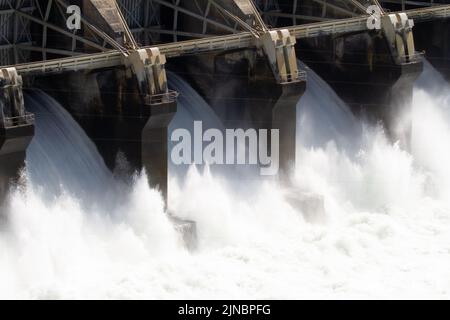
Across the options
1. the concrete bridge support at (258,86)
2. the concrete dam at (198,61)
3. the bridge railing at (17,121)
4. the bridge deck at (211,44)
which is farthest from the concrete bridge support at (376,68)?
the bridge railing at (17,121)

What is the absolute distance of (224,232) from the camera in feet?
185

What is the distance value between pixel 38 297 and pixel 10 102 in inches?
240

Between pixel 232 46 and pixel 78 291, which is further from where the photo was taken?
pixel 232 46

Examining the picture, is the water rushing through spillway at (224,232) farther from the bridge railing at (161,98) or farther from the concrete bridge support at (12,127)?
the bridge railing at (161,98)

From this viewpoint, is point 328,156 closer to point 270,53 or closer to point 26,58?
point 270,53

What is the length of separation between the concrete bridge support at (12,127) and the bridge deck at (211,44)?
148 centimetres

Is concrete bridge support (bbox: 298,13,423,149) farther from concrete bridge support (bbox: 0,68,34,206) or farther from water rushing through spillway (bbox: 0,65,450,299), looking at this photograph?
concrete bridge support (bbox: 0,68,34,206)

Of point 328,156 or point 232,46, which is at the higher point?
point 232,46

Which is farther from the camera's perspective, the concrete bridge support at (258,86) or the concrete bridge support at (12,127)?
the concrete bridge support at (258,86)

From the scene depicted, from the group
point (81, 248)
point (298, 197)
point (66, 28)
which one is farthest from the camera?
point (298, 197)

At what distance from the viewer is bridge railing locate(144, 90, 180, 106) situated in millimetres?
53844

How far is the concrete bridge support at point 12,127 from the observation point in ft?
163

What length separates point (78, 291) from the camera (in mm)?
49125

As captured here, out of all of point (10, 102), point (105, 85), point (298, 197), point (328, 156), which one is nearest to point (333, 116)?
point (328, 156)
